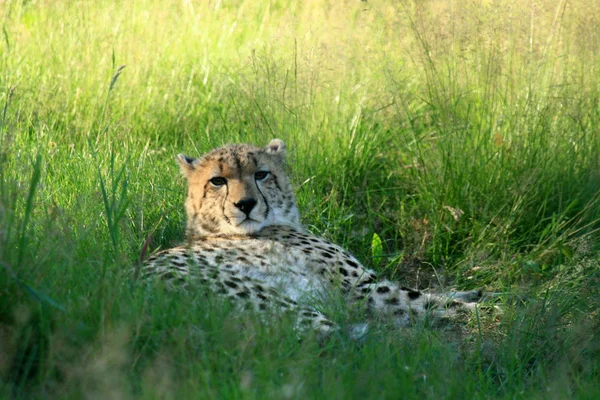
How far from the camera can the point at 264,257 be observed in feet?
12.8

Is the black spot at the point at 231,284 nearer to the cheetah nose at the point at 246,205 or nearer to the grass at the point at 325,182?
the grass at the point at 325,182

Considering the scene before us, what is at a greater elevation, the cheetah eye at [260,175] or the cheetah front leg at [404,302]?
the cheetah eye at [260,175]

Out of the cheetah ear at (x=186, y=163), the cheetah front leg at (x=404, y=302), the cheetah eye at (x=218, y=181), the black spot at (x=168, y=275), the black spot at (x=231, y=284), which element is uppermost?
the cheetah ear at (x=186, y=163)

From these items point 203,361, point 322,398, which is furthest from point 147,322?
point 322,398

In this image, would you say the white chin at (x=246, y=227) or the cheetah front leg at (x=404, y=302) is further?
the white chin at (x=246, y=227)

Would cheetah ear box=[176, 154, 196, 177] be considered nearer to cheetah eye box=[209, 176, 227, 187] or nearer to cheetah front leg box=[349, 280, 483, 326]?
cheetah eye box=[209, 176, 227, 187]

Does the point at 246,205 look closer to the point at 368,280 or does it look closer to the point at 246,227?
the point at 246,227

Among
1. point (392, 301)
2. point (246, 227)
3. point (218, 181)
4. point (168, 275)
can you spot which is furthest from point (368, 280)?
point (168, 275)

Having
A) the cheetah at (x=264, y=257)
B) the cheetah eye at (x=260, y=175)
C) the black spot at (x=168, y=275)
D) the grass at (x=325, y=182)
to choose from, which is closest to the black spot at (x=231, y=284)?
the cheetah at (x=264, y=257)

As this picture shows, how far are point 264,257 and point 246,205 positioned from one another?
1.18ft

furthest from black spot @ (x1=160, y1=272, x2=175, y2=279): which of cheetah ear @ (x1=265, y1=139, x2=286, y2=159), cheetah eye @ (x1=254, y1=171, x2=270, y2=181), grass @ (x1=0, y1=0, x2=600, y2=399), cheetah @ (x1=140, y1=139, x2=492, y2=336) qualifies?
cheetah ear @ (x1=265, y1=139, x2=286, y2=159)

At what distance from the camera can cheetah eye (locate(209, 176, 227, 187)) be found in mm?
4246

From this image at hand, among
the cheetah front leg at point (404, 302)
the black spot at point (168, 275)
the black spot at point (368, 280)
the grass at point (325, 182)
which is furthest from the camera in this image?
the black spot at point (368, 280)

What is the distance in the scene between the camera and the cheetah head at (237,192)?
13.7ft
